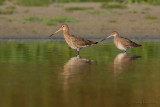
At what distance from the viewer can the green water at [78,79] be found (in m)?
8.45

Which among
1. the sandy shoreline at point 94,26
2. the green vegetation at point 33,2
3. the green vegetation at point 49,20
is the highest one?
the green vegetation at point 33,2

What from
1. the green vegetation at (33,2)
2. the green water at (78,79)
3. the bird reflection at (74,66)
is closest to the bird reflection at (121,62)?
the green water at (78,79)

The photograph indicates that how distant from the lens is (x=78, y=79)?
35.5ft

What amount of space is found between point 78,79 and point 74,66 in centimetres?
227

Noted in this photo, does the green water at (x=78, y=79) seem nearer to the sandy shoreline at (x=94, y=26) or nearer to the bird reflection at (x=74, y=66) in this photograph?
the bird reflection at (x=74, y=66)

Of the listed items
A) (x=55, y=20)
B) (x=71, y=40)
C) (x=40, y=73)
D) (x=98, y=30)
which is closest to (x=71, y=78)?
(x=40, y=73)

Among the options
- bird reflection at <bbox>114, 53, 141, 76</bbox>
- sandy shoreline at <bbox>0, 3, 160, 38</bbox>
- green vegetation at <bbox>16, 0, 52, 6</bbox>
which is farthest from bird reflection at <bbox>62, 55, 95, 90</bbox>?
green vegetation at <bbox>16, 0, 52, 6</bbox>

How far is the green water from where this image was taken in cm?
845

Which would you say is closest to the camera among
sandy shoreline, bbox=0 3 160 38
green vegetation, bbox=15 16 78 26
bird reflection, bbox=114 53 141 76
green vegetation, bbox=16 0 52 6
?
bird reflection, bbox=114 53 141 76

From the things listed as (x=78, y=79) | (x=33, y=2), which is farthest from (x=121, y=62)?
(x=33, y=2)

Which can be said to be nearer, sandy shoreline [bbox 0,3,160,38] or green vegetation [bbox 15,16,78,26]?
sandy shoreline [bbox 0,3,160,38]

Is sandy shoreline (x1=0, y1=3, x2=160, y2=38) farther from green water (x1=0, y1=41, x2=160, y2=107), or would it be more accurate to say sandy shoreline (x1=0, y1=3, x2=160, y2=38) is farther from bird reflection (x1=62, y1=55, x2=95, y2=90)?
bird reflection (x1=62, y1=55, x2=95, y2=90)

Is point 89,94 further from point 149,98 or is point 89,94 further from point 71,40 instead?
point 71,40

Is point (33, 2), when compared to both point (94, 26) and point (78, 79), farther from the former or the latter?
point (78, 79)
